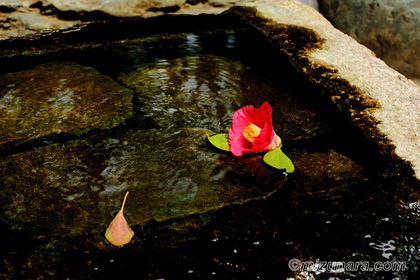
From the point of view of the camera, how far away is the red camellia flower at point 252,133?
5.56 feet

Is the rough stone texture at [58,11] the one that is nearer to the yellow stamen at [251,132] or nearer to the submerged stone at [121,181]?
the submerged stone at [121,181]

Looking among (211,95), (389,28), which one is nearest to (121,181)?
(211,95)

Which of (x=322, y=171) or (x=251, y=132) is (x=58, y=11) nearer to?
(x=251, y=132)

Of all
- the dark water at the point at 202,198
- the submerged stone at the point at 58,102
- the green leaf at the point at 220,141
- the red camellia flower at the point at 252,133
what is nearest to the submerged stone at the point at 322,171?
the dark water at the point at 202,198

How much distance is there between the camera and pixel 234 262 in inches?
47.5

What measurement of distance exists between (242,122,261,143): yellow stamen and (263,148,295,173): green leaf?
0.11 metres

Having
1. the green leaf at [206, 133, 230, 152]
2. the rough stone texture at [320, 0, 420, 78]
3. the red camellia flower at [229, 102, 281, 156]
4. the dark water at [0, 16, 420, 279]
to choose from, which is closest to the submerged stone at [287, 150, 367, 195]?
the dark water at [0, 16, 420, 279]

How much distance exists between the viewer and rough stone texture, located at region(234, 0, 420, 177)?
1.80m

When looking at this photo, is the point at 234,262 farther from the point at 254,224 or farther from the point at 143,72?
the point at 143,72

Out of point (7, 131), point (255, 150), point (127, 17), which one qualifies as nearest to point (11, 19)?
point (127, 17)

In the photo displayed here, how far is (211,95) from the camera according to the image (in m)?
2.29

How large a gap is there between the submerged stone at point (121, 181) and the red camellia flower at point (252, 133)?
66mm

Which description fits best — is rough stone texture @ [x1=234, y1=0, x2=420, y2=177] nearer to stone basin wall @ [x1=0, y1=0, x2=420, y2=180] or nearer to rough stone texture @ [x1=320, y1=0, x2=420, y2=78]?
stone basin wall @ [x1=0, y1=0, x2=420, y2=180]

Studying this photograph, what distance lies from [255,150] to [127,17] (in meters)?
2.37
